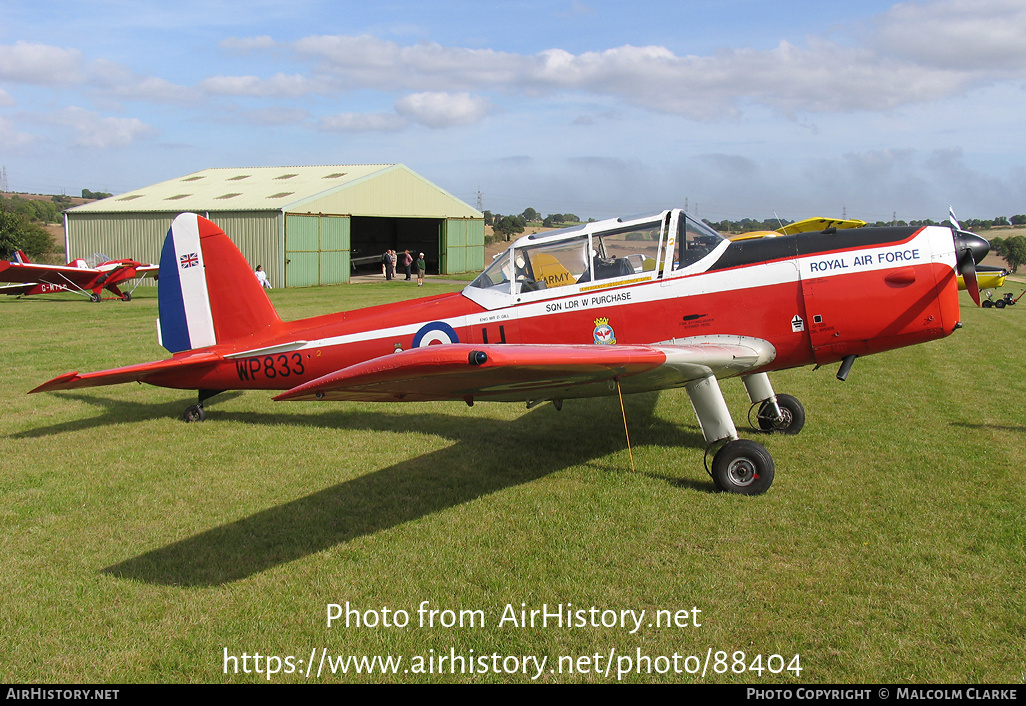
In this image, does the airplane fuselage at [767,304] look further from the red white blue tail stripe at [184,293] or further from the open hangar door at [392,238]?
the open hangar door at [392,238]

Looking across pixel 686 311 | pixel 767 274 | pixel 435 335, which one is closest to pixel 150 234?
pixel 435 335

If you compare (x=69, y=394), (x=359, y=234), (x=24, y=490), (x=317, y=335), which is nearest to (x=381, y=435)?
(x=317, y=335)

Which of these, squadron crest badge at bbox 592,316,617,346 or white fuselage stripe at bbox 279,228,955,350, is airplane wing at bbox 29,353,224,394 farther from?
squadron crest badge at bbox 592,316,617,346

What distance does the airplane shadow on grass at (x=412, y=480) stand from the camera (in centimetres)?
432

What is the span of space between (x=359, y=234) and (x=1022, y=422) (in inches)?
1647

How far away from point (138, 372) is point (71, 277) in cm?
1926

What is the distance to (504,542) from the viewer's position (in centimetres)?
454

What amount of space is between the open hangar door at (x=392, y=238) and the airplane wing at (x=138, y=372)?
37042 millimetres

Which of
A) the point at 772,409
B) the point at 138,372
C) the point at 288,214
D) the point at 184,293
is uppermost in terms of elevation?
the point at 288,214

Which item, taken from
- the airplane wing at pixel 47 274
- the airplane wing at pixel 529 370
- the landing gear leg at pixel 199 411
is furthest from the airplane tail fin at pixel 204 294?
the airplane wing at pixel 47 274

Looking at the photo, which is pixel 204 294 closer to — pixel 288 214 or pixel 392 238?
pixel 288 214

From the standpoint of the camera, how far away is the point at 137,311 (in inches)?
755

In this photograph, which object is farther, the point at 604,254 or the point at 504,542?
the point at 604,254

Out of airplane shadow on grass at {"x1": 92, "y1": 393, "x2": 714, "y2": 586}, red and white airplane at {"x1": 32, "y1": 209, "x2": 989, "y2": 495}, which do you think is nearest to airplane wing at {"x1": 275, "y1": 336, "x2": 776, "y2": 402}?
red and white airplane at {"x1": 32, "y1": 209, "x2": 989, "y2": 495}
